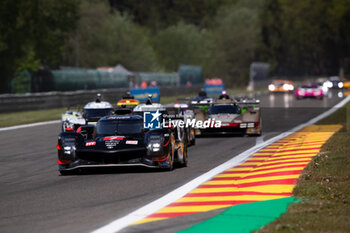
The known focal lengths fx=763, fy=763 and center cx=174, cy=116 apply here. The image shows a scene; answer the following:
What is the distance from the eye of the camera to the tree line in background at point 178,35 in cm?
5838

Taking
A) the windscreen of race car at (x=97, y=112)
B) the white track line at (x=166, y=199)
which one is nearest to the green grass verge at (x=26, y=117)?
the windscreen of race car at (x=97, y=112)

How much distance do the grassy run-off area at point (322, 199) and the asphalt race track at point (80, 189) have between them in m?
1.18

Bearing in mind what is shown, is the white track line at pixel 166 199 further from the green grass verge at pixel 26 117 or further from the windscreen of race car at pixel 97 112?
the green grass verge at pixel 26 117

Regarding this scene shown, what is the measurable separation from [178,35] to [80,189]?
97.6 meters

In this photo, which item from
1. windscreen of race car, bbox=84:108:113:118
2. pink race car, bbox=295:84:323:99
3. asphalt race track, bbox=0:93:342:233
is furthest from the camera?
pink race car, bbox=295:84:323:99

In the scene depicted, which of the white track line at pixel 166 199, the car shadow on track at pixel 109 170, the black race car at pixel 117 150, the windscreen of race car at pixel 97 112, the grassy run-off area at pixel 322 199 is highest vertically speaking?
the windscreen of race car at pixel 97 112

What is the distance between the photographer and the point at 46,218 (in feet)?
32.2

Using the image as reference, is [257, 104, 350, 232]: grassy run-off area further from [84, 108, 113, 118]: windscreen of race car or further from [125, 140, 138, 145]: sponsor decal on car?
[84, 108, 113, 118]: windscreen of race car

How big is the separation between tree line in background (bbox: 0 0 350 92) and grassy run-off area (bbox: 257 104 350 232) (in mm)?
31858

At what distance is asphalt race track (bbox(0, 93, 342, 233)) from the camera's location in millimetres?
9375

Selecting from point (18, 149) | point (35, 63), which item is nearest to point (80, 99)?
point (35, 63)

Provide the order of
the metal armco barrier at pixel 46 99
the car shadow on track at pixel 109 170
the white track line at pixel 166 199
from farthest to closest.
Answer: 1. the metal armco barrier at pixel 46 99
2. the car shadow on track at pixel 109 170
3. the white track line at pixel 166 199

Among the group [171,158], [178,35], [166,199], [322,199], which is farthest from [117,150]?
[178,35]

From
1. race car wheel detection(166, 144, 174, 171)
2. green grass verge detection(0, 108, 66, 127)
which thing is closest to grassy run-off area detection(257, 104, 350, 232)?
race car wheel detection(166, 144, 174, 171)
